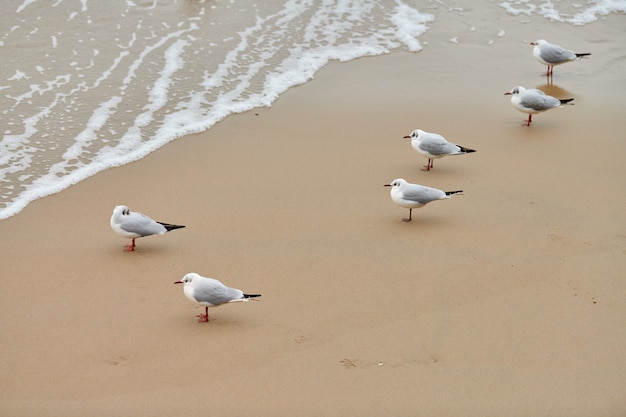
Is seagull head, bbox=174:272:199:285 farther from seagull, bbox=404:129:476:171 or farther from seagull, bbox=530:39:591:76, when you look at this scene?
seagull, bbox=530:39:591:76

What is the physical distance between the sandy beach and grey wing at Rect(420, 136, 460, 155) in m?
0.25

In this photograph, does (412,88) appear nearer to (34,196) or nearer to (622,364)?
(34,196)

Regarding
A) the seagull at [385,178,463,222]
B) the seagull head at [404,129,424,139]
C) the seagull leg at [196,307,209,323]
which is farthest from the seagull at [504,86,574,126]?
the seagull leg at [196,307,209,323]

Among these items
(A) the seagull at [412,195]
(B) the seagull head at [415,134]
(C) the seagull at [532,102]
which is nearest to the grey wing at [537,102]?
(C) the seagull at [532,102]

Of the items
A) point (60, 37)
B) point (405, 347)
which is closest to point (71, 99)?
point (60, 37)

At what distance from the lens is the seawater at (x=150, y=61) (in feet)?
29.0

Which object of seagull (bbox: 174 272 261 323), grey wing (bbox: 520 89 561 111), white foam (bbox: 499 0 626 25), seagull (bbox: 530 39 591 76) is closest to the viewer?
seagull (bbox: 174 272 261 323)

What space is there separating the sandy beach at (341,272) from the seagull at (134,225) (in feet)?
0.59

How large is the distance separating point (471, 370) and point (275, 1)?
9.12 m

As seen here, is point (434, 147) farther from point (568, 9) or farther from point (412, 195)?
point (568, 9)

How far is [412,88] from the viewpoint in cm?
1031

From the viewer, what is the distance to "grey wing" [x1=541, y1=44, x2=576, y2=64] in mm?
10641

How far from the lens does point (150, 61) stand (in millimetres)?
11047

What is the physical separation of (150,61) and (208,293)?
5705 millimetres
